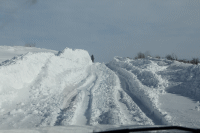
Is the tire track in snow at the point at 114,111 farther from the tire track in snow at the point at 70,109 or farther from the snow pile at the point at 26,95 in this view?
the snow pile at the point at 26,95

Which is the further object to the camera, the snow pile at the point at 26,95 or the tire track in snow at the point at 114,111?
the snow pile at the point at 26,95

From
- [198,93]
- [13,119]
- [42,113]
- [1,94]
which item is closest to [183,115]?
[198,93]

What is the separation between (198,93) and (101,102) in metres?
3.71

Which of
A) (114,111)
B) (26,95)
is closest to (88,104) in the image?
(114,111)

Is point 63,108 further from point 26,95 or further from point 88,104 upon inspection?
point 26,95

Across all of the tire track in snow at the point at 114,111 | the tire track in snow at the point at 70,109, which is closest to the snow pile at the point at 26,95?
the tire track in snow at the point at 70,109

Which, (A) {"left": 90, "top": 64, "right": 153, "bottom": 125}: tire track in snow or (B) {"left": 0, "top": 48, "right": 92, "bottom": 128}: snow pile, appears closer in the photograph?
(A) {"left": 90, "top": 64, "right": 153, "bottom": 125}: tire track in snow

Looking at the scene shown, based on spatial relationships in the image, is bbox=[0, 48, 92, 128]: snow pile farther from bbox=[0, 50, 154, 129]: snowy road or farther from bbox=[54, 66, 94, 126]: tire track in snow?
bbox=[54, 66, 94, 126]: tire track in snow

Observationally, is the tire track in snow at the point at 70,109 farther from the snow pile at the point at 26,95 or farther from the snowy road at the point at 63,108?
the snow pile at the point at 26,95

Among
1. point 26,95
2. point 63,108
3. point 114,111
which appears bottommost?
point 114,111

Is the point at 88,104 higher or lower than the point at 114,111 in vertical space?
higher

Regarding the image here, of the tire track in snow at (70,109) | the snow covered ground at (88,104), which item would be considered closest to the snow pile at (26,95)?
the snow covered ground at (88,104)

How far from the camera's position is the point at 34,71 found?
9164 mm

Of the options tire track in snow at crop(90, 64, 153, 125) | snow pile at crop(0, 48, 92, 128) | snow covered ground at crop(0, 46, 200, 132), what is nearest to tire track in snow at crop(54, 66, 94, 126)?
snow covered ground at crop(0, 46, 200, 132)
